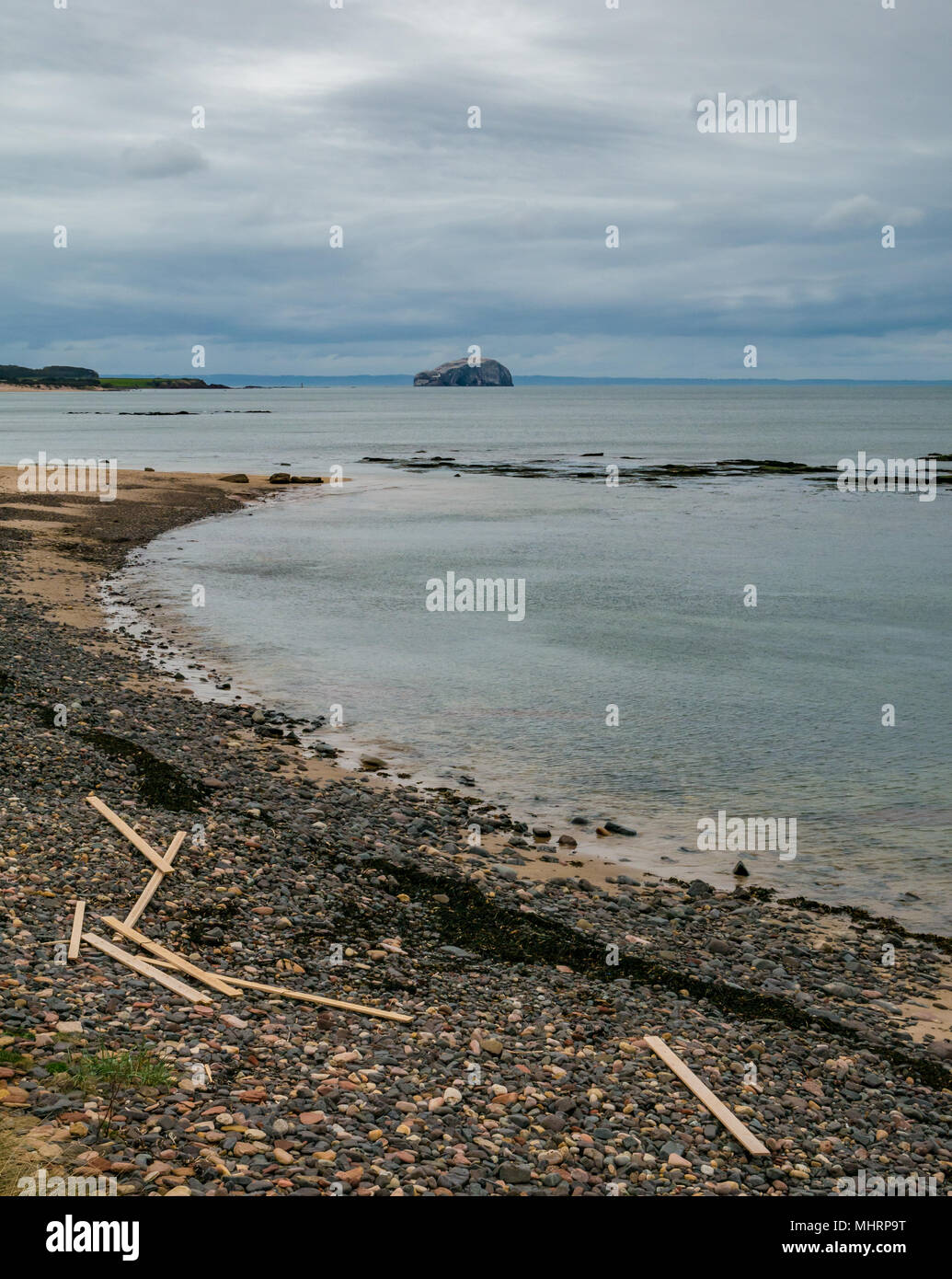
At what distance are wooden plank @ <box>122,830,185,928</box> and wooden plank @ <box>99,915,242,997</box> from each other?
129 millimetres

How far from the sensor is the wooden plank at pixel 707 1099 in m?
8.57

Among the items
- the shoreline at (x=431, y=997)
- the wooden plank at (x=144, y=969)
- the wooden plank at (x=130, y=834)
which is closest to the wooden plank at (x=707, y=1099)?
the shoreline at (x=431, y=997)

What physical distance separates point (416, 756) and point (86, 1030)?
11768 millimetres

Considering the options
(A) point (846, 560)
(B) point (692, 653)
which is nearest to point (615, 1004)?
(B) point (692, 653)

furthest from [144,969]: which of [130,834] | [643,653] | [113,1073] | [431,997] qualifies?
[643,653]

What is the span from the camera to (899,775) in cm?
1991

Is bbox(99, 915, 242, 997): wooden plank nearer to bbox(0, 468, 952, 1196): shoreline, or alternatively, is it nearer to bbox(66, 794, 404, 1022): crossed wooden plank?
bbox(66, 794, 404, 1022): crossed wooden plank

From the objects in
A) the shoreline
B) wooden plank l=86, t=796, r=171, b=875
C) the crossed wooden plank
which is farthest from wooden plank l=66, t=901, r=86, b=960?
wooden plank l=86, t=796, r=171, b=875

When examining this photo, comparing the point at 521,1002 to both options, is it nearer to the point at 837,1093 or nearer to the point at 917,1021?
the point at 837,1093

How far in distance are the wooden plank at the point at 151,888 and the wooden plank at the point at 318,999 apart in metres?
0.99

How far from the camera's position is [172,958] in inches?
426

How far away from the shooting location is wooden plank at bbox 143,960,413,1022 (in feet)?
33.6

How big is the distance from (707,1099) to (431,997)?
3021mm

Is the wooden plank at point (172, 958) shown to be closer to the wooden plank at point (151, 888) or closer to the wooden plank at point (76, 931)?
the wooden plank at point (151, 888)
